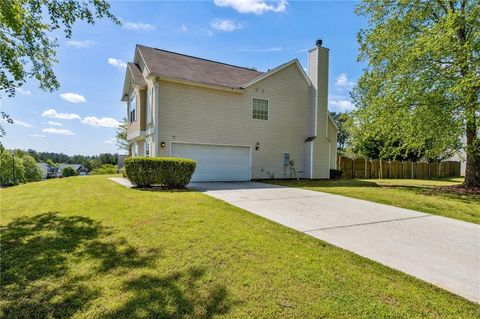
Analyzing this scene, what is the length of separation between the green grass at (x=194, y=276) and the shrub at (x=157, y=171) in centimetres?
475

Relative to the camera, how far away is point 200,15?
11641mm

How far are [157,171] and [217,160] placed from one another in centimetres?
470

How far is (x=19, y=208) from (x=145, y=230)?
4.61m

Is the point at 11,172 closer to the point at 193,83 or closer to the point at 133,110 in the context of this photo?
the point at 133,110

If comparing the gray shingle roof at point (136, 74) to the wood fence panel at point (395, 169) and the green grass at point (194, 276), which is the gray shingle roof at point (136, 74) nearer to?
the green grass at point (194, 276)

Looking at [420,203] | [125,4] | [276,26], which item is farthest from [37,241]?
[276,26]

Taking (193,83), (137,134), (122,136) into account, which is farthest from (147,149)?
(122,136)

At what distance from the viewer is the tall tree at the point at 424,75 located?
10.1 meters

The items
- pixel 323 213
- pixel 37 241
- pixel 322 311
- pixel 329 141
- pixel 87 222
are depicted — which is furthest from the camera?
pixel 329 141

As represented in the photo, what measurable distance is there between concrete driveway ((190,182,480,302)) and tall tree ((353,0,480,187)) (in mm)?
5811

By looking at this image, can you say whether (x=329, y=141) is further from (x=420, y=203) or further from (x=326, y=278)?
(x=326, y=278)

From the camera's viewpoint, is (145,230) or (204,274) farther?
(145,230)

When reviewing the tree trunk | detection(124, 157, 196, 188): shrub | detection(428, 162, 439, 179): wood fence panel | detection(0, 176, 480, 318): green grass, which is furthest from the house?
detection(428, 162, 439, 179): wood fence panel

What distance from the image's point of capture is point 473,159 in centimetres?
1196
